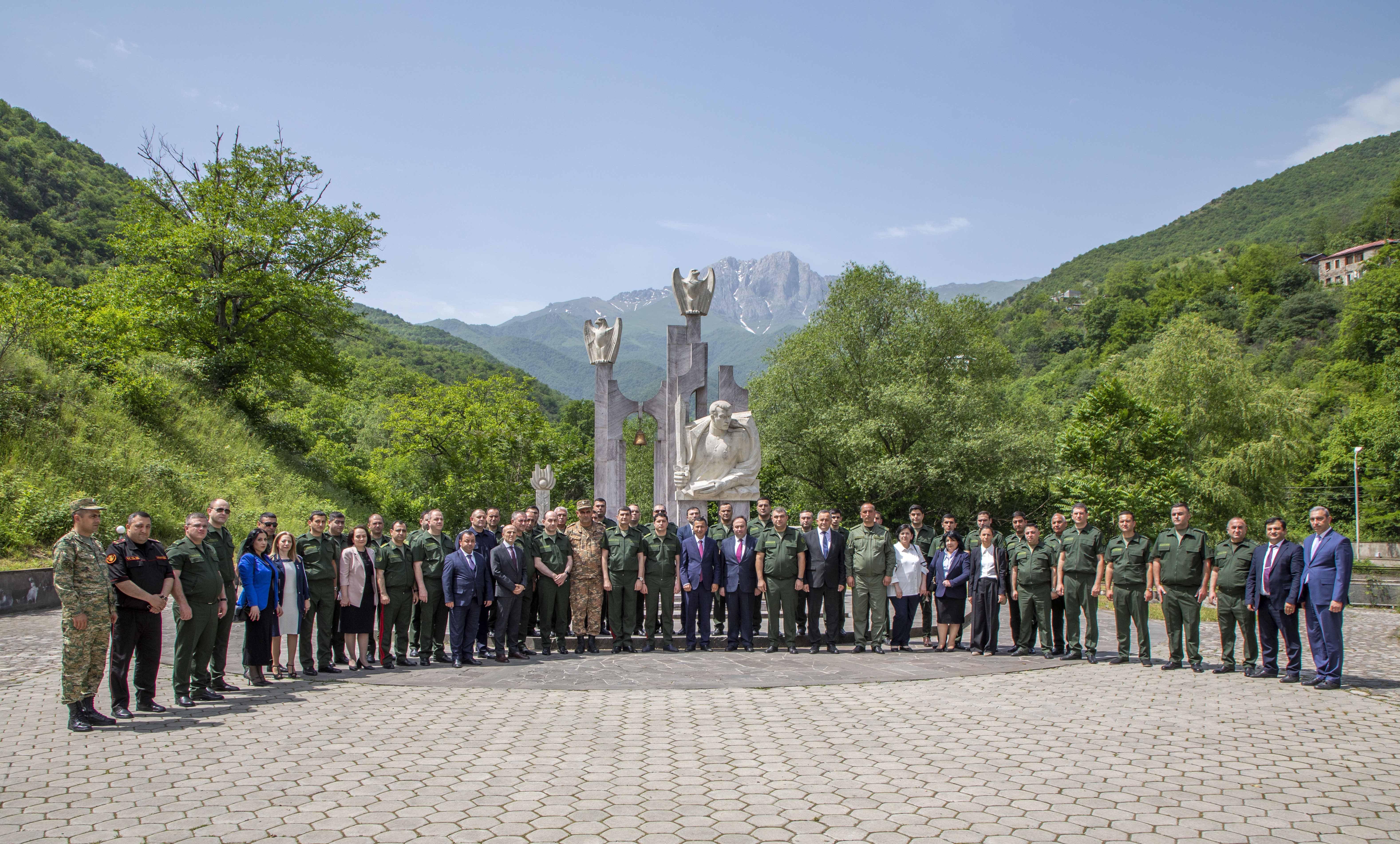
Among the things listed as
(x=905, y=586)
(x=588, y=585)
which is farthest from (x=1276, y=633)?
(x=588, y=585)

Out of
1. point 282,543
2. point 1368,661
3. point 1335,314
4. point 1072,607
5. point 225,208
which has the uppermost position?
point 1335,314

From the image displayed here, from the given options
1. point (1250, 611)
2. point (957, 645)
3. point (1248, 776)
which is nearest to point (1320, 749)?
point (1248, 776)

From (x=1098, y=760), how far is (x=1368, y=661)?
6163 millimetres

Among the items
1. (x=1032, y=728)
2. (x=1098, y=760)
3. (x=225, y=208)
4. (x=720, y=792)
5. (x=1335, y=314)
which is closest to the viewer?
(x=720, y=792)

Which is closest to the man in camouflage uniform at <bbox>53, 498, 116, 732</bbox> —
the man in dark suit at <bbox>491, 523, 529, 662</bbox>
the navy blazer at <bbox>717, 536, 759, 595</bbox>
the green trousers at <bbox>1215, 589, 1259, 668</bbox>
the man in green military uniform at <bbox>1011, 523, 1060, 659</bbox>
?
the man in dark suit at <bbox>491, 523, 529, 662</bbox>

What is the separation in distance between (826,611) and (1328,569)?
4784 millimetres

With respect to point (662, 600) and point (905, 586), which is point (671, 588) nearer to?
point (662, 600)

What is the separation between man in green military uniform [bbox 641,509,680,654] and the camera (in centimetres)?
958

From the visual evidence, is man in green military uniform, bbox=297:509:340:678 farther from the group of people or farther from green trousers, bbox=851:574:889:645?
green trousers, bbox=851:574:889:645

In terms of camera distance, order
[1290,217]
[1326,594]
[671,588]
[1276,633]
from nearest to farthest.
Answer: [1326,594]
[1276,633]
[671,588]
[1290,217]

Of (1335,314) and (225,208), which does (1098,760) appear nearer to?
(225,208)

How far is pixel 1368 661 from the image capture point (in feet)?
29.7

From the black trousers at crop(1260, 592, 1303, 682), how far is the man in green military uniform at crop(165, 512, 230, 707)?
919 cm

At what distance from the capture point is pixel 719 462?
40.4ft
